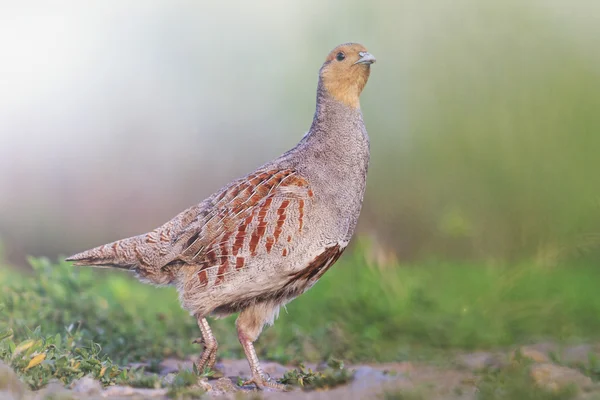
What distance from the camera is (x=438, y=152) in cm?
869

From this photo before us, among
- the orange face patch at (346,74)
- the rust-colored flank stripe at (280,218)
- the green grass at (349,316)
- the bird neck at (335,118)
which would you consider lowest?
the green grass at (349,316)

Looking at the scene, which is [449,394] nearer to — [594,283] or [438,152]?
[594,283]

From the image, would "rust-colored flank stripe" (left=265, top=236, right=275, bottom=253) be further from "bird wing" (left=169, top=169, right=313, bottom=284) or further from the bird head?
the bird head

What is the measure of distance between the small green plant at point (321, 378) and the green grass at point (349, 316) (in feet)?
2.80

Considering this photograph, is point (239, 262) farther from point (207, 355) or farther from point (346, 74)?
point (346, 74)

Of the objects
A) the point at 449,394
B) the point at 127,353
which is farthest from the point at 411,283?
the point at 449,394

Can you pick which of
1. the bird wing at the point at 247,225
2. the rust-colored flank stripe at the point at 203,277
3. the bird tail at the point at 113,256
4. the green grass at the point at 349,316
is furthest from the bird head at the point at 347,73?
the green grass at the point at 349,316

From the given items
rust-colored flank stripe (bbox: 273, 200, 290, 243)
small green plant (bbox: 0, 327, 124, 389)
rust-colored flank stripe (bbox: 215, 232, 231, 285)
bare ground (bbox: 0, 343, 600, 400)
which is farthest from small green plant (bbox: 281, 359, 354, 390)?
small green plant (bbox: 0, 327, 124, 389)

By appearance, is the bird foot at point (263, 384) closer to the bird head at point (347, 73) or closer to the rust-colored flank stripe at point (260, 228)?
the rust-colored flank stripe at point (260, 228)

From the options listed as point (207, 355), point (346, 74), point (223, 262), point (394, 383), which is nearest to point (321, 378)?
point (394, 383)

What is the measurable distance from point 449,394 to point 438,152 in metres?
5.90

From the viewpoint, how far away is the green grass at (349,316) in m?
4.61

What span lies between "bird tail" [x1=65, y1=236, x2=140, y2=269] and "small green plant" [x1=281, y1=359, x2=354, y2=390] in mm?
1150

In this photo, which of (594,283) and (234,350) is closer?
(234,350)
